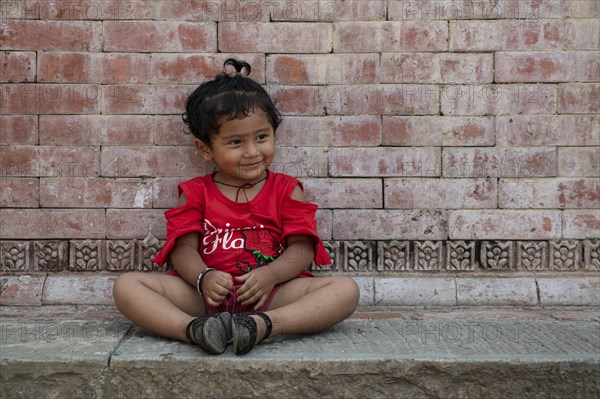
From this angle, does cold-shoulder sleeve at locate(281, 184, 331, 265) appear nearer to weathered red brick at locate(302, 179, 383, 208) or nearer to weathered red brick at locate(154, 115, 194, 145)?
weathered red brick at locate(302, 179, 383, 208)

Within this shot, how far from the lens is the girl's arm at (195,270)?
8.31 feet

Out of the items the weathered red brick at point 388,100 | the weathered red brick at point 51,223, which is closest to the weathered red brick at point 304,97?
the weathered red brick at point 388,100

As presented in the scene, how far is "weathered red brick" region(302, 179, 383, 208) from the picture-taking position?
3.18 meters

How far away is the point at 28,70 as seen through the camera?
10.3 ft

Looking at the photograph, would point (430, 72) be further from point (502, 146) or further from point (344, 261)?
point (344, 261)

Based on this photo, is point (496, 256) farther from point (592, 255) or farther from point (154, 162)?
point (154, 162)

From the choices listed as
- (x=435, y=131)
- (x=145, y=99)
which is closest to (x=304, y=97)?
(x=435, y=131)

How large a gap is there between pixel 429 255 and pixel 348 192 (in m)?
0.53

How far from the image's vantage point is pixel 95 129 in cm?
317

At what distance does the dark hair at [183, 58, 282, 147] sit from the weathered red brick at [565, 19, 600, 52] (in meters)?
1.55

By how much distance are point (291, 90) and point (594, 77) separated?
1543 millimetres

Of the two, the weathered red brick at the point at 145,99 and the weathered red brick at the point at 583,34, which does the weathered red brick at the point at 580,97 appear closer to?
the weathered red brick at the point at 583,34

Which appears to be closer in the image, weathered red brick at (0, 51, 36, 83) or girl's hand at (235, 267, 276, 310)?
girl's hand at (235, 267, 276, 310)

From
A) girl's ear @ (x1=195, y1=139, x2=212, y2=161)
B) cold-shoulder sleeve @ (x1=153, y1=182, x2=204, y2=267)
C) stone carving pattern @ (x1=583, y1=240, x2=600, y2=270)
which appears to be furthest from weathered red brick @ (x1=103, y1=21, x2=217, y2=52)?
stone carving pattern @ (x1=583, y1=240, x2=600, y2=270)
